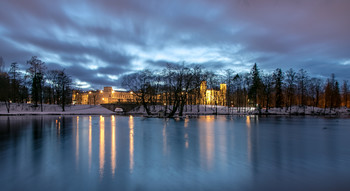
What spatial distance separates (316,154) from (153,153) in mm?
9401

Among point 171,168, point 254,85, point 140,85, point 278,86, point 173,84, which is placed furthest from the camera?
point 278,86

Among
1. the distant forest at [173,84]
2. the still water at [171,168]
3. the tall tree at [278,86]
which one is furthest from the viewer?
the tall tree at [278,86]

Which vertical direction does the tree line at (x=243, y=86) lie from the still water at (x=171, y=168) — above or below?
above

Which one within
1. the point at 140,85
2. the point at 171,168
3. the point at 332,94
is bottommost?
the point at 171,168

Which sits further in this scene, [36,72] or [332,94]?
[332,94]

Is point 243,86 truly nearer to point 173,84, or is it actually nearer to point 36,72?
point 173,84

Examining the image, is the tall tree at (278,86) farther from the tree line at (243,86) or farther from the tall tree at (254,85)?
the tall tree at (254,85)

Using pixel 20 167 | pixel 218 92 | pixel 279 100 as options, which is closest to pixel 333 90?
pixel 279 100

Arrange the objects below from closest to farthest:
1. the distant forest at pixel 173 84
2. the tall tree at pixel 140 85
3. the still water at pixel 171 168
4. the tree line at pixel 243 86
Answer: the still water at pixel 171 168 → the distant forest at pixel 173 84 → the tall tree at pixel 140 85 → the tree line at pixel 243 86

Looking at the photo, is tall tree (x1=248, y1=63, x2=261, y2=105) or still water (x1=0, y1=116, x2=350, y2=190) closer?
still water (x1=0, y1=116, x2=350, y2=190)

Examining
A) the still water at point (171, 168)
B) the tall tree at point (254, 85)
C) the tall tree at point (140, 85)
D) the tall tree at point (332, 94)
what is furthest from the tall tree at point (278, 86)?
the still water at point (171, 168)

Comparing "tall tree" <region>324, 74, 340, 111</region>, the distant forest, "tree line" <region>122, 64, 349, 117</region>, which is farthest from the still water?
"tall tree" <region>324, 74, 340, 111</region>

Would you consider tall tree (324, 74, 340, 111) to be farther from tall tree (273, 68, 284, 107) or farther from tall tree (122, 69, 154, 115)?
tall tree (122, 69, 154, 115)

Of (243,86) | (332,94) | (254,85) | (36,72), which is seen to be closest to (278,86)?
Answer: (254,85)
